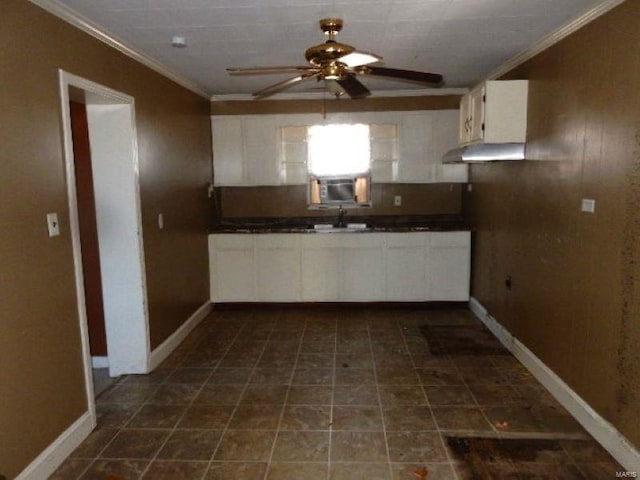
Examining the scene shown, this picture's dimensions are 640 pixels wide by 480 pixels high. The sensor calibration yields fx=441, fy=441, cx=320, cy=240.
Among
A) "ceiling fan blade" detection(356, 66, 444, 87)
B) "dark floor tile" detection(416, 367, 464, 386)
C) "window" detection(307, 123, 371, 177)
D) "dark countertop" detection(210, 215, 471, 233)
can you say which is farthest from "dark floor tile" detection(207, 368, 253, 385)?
"window" detection(307, 123, 371, 177)

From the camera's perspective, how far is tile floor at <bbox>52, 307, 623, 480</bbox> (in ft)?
7.50

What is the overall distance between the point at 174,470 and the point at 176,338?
5.92 feet

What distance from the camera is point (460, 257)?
4883 millimetres

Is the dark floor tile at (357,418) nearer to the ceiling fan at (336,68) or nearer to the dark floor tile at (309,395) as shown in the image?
the dark floor tile at (309,395)

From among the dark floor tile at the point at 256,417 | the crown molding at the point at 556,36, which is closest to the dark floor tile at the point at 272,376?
the dark floor tile at the point at 256,417

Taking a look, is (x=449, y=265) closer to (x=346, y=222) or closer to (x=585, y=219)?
(x=346, y=222)

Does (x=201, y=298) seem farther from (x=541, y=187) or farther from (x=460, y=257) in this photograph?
(x=541, y=187)

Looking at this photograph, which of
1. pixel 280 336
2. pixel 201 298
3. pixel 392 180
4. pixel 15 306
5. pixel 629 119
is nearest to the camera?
pixel 15 306

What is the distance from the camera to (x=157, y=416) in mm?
2814

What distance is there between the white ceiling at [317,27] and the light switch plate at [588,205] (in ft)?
3.53

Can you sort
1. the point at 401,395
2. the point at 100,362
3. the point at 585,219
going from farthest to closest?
the point at 100,362, the point at 401,395, the point at 585,219

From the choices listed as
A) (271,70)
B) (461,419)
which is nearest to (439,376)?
(461,419)

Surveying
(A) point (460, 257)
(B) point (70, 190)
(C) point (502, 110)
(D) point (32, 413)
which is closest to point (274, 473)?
(D) point (32, 413)

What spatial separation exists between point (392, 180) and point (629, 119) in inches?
119
